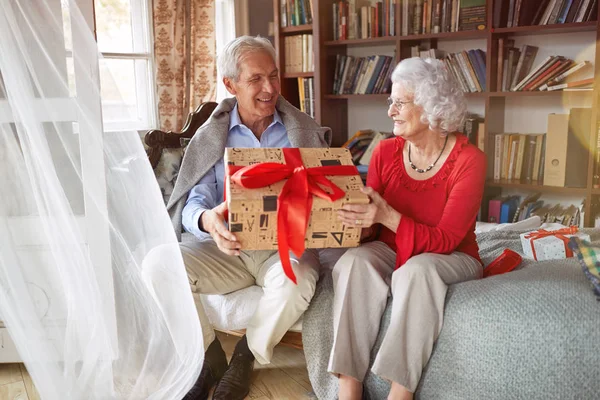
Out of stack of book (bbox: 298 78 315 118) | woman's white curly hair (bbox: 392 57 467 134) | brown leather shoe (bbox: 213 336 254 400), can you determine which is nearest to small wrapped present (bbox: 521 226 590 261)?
woman's white curly hair (bbox: 392 57 467 134)

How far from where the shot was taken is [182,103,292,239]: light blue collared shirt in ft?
6.84

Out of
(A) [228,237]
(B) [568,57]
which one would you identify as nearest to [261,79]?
(A) [228,237]

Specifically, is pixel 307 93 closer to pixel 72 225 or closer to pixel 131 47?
pixel 131 47

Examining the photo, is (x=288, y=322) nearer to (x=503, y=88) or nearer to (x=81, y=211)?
(x=81, y=211)

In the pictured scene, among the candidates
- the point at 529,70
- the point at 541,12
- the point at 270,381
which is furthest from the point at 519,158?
the point at 270,381

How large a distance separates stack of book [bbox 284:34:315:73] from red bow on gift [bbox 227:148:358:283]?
2350 mm

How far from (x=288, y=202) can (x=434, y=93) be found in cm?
57

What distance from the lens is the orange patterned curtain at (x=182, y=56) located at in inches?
144

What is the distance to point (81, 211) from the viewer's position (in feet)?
4.71

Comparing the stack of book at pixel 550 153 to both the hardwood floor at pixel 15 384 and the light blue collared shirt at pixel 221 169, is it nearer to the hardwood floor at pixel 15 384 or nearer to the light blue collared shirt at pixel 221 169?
the light blue collared shirt at pixel 221 169

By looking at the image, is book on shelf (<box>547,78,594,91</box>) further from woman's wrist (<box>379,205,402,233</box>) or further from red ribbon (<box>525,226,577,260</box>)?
woman's wrist (<box>379,205,402,233</box>)

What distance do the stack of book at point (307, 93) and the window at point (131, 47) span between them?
91cm

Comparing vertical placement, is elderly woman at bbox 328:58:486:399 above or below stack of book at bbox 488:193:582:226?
above

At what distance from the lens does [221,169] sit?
218 centimetres
